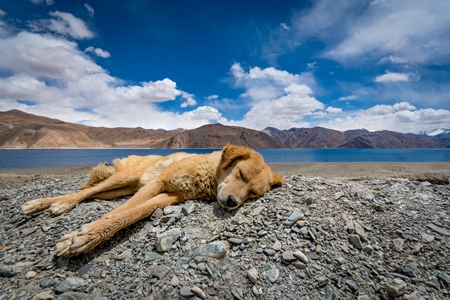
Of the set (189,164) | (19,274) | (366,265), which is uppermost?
(189,164)

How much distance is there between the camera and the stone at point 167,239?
3.64 meters

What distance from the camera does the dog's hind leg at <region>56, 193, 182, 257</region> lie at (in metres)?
3.38

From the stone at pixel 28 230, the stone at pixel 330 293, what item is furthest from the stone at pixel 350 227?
the stone at pixel 28 230

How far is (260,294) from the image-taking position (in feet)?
9.44

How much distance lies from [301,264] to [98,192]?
567cm

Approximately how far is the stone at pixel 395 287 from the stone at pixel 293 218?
1.54 metres

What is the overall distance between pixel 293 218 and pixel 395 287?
1.69 meters

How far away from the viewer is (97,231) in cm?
358

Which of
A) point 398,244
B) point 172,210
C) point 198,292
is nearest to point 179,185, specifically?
point 172,210

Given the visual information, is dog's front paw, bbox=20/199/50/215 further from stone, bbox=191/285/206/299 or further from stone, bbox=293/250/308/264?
stone, bbox=293/250/308/264

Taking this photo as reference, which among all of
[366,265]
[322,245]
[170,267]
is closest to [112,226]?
[170,267]

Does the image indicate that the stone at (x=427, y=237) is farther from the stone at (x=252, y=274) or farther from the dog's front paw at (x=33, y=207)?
the dog's front paw at (x=33, y=207)

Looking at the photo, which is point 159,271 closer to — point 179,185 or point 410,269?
point 179,185

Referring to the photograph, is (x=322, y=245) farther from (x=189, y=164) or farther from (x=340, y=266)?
(x=189, y=164)
